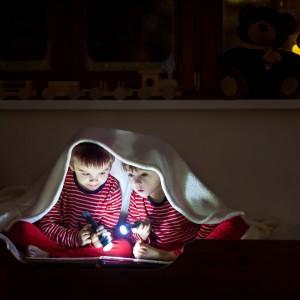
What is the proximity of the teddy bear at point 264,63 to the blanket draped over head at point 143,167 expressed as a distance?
0.25m

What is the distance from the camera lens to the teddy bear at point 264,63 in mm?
1033

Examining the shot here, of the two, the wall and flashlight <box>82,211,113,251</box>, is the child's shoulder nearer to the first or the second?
flashlight <box>82,211,113,251</box>

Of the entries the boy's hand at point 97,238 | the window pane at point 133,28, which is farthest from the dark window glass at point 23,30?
the boy's hand at point 97,238

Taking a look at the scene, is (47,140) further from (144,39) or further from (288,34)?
(288,34)

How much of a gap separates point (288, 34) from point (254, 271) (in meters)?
0.49

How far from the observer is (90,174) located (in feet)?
2.73

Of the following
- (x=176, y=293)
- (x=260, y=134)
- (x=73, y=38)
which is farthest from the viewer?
(x=73, y=38)

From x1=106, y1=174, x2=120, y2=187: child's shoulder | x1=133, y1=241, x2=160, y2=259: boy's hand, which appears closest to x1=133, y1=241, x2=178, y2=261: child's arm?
x1=133, y1=241, x2=160, y2=259: boy's hand

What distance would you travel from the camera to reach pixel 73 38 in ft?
3.71

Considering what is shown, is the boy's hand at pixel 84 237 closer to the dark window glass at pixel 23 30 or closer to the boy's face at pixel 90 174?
the boy's face at pixel 90 174

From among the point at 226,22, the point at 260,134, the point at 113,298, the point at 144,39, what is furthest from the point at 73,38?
the point at 113,298

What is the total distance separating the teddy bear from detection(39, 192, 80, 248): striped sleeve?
0.41 m

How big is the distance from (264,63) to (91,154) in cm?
41

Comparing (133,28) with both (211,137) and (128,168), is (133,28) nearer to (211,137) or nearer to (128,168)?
(211,137)
